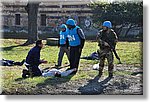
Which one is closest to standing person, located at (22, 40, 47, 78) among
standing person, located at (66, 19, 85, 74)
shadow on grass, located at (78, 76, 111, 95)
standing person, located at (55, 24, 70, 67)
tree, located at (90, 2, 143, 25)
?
standing person, located at (55, 24, 70, 67)

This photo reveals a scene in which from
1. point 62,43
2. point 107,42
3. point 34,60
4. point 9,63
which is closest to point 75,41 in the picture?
point 62,43

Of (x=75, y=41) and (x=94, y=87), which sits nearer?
(x=94, y=87)

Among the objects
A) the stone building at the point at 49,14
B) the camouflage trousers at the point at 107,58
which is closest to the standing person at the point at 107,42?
the camouflage trousers at the point at 107,58

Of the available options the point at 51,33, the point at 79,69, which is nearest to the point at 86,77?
the point at 79,69

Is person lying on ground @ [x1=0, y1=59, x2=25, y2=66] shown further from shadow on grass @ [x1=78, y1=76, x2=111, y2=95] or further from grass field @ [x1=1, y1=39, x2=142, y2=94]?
shadow on grass @ [x1=78, y1=76, x2=111, y2=95]

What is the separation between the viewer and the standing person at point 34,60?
232 inches

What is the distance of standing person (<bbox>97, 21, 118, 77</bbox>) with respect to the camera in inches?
230

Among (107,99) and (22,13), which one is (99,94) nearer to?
(107,99)

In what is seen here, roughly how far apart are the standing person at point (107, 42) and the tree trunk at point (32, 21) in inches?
21.4

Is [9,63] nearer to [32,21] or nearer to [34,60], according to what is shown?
[34,60]

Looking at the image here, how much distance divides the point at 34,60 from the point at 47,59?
0.39ft

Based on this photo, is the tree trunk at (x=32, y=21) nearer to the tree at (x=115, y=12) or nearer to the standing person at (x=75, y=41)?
the standing person at (x=75, y=41)

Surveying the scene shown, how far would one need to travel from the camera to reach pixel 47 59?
5871 mm

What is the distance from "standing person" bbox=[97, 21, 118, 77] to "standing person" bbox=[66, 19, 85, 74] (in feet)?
0.53
